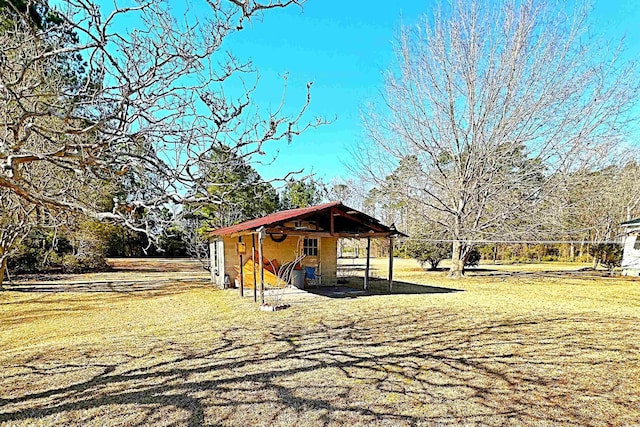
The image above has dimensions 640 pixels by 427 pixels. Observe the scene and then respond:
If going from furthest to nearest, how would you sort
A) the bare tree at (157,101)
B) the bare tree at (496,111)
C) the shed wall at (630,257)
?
the shed wall at (630,257)
the bare tree at (496,111)
the bare tree at (157,101)

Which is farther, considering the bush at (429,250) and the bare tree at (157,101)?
the bush at (429,250)

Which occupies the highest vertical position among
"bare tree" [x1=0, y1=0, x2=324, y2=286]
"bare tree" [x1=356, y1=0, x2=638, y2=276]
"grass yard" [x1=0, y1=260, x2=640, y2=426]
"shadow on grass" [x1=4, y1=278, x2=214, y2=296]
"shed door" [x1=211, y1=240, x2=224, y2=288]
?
"bare tree" [x1=356, y1=0, x2=638, y2=276]

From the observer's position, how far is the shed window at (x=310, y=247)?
12.7m

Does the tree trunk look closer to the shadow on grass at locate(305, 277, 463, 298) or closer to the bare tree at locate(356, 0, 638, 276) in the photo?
the bare tree at locate(356, 0, 638, 276)

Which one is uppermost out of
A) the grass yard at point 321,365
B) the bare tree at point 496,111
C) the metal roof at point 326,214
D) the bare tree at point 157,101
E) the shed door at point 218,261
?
the bare tree at point 496,111

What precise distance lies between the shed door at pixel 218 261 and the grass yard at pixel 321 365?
382cm

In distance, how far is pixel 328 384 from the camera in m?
3.94

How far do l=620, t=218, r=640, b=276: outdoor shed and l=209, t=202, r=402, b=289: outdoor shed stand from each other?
1321 cm

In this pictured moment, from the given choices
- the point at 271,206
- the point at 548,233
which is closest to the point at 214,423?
the point at 548,233

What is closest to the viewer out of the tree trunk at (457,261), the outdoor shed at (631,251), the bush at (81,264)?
the tree trunk at (457,261)

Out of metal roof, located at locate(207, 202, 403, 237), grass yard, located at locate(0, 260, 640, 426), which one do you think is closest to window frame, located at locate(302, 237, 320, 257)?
metal roof, located at locate(207, 202, 403, 237)

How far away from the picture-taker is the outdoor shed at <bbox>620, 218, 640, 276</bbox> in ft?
54.4

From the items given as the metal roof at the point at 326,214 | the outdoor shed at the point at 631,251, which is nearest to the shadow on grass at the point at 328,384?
the metal roof at the point at 326,214

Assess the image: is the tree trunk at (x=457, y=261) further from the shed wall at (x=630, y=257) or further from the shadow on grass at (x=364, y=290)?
the shed wall at (x=630, y=257)
